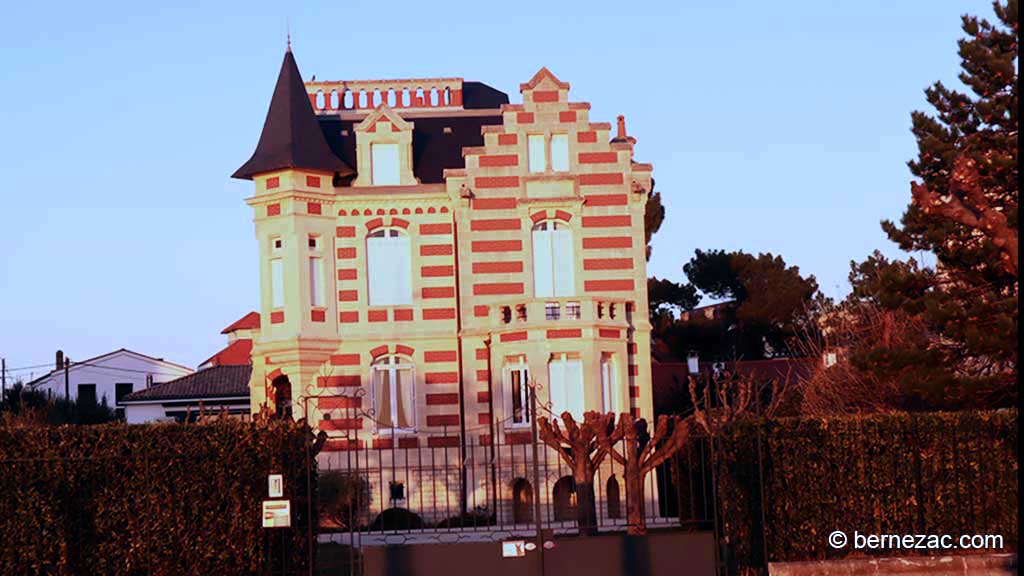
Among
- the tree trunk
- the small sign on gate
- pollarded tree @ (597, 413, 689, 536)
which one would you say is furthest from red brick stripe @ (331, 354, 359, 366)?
the small sign on gate

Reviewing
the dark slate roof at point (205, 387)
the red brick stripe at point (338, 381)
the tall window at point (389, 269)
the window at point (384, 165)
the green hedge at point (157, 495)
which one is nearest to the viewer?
the green hedge at point (157, 495)

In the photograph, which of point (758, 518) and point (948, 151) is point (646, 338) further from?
point (758, 518)

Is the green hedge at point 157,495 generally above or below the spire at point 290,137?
below

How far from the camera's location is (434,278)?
1428 inches

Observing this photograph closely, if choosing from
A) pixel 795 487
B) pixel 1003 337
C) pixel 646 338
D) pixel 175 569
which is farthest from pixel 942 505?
pixel 646 338

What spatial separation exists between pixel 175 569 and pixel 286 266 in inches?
664

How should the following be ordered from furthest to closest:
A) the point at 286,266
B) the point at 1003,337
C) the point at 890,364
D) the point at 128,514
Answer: the point at 286,266
the point at 890,364
the point at 1003,337
the point at 128,514

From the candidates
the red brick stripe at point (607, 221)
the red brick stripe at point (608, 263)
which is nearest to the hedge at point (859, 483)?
the red brick stripe at point (608, 263)

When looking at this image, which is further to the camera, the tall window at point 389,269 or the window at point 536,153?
the tall window at point 389,269

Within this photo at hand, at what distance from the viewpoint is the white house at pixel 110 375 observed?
226 feet

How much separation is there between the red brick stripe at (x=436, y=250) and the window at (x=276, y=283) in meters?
Result: 3.37

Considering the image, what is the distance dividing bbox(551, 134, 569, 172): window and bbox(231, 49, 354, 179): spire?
4.82m

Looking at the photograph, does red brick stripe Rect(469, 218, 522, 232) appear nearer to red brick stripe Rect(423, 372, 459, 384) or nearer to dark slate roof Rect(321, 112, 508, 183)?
dark slate roof Rect(321, 112, 508, 183)

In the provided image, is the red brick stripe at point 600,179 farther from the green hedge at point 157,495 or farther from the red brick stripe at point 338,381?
the green hedge at point 157,495
